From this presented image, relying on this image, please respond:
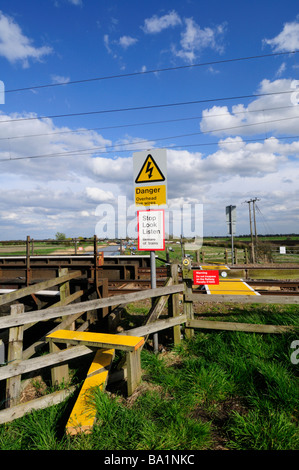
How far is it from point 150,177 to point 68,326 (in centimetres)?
311

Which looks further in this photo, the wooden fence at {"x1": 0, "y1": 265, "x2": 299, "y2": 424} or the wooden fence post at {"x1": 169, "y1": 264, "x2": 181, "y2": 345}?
the wooden fence post at {"x1": 169, "y1": 264, "x2": 181, "y2": 345}

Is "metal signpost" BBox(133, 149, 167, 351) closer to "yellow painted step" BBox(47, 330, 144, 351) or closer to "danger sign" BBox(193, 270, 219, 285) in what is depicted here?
"danger sign" BBox(193, 270, 219, 285)

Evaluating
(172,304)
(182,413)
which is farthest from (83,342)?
(172,304)

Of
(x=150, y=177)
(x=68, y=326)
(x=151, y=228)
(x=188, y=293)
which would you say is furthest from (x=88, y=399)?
(x=150, y=177)

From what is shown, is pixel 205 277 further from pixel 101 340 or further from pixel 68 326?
pixel 68 326

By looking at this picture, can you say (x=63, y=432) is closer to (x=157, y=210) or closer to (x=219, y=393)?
(x=219, y=393)

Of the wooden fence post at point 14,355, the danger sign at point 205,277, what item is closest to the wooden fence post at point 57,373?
the wooden fence post at point 14,355

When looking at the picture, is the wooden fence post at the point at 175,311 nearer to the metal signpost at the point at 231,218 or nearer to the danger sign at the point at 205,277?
the danger sign at the point at 205,277

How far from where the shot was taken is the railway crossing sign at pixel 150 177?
4117mm

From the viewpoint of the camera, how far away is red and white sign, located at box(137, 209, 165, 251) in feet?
13.4

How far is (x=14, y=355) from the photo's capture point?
3303 millimetres

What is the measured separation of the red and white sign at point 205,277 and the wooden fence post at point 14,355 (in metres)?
2.74

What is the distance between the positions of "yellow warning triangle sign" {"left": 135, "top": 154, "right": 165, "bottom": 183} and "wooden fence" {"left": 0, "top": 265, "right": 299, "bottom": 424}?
66.9 inches

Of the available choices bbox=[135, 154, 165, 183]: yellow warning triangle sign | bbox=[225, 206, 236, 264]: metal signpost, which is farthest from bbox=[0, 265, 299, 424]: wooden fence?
bbox=[225, 206, 236, 264]: metal signpost
